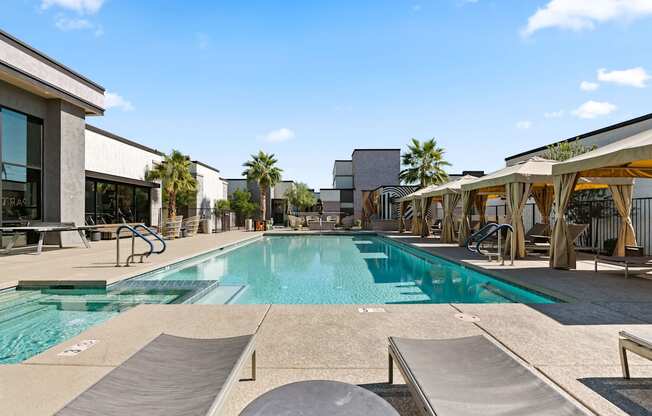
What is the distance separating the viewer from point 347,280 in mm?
8469

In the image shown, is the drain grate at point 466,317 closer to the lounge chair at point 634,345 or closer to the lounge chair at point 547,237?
the lounge chair at point 634,345

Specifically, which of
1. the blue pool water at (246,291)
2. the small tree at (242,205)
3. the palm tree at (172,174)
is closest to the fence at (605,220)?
the blue pool water at (246,291)

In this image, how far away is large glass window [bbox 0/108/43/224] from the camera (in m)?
11.1

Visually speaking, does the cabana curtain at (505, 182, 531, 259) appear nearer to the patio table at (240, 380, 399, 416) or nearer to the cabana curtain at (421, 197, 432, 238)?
the cabana curtain at (421, 197, 432, 238)

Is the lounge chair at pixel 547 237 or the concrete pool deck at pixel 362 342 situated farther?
the lounge chair at pixel 547 237

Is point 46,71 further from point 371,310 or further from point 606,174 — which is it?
point 606,174

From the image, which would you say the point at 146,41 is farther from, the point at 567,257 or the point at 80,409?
the point at 567,257

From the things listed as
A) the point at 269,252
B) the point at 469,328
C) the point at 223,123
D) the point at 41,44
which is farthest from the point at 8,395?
the point at 223,123

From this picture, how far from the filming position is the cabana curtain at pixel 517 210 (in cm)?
945

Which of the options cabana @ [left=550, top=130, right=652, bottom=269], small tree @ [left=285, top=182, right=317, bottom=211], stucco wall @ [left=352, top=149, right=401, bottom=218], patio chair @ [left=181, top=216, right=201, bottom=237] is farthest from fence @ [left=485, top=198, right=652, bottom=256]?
small tree @ [left=285, top=182, right=317, bottom=211]

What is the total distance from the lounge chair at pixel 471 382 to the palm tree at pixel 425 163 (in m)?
22.5

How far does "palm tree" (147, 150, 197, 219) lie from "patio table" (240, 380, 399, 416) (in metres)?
18.5

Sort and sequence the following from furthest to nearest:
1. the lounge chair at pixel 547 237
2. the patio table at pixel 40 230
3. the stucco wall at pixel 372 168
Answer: the stucco wall at pixel 372 168, the patio table at pixel 40 230, the lounge chair at pixel 547 237

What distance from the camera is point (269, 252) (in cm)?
1422
